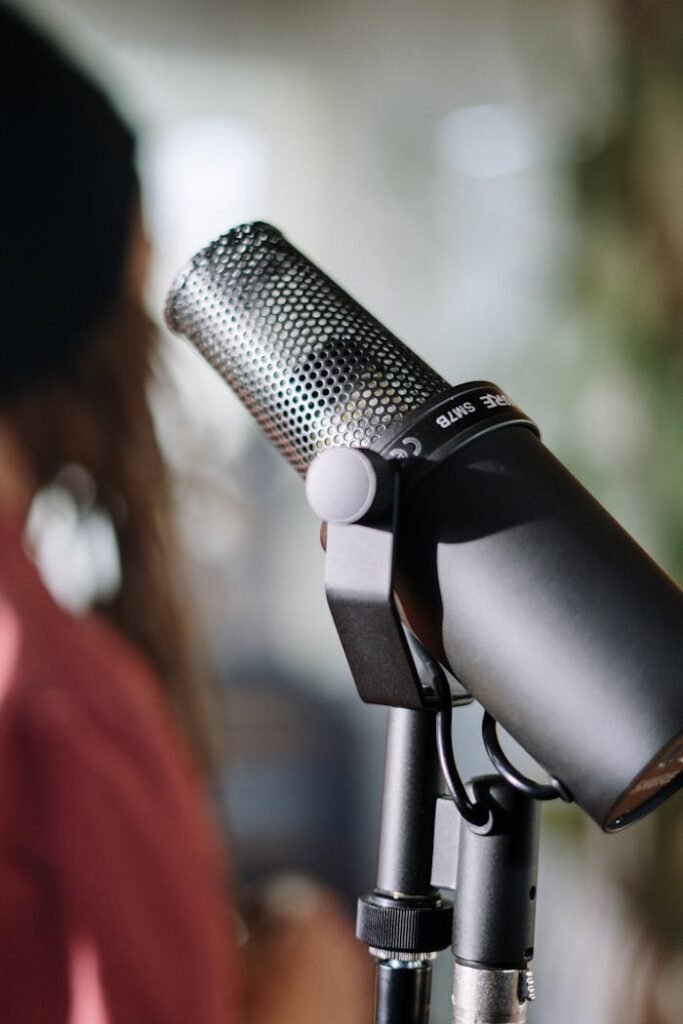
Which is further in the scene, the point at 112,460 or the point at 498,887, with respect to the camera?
the point at 112,460

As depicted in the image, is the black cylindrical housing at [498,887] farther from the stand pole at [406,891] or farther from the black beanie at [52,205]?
the black beanie at [52,205]

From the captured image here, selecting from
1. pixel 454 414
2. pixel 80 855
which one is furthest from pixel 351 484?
pixel 80 855

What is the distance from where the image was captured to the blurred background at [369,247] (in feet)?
5.15

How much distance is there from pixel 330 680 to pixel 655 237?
0.79 meters

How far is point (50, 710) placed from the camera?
3.95 feet

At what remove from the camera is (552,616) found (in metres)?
0.41

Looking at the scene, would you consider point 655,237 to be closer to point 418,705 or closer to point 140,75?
point 140,75

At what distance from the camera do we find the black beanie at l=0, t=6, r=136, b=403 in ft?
4.99

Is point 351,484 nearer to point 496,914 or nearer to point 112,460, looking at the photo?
point 496,914

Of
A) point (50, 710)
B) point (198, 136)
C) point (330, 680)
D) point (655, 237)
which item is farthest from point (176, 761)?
point (655, 237)

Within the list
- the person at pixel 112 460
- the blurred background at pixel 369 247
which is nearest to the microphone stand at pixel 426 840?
the person at pixel 112 460

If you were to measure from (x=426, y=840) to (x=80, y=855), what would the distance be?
73cm

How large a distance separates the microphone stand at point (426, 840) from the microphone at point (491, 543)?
0.06 ft

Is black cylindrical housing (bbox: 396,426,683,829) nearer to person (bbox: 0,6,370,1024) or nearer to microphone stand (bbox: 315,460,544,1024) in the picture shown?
microphone stand (bbox: 315,460,544,1024)
